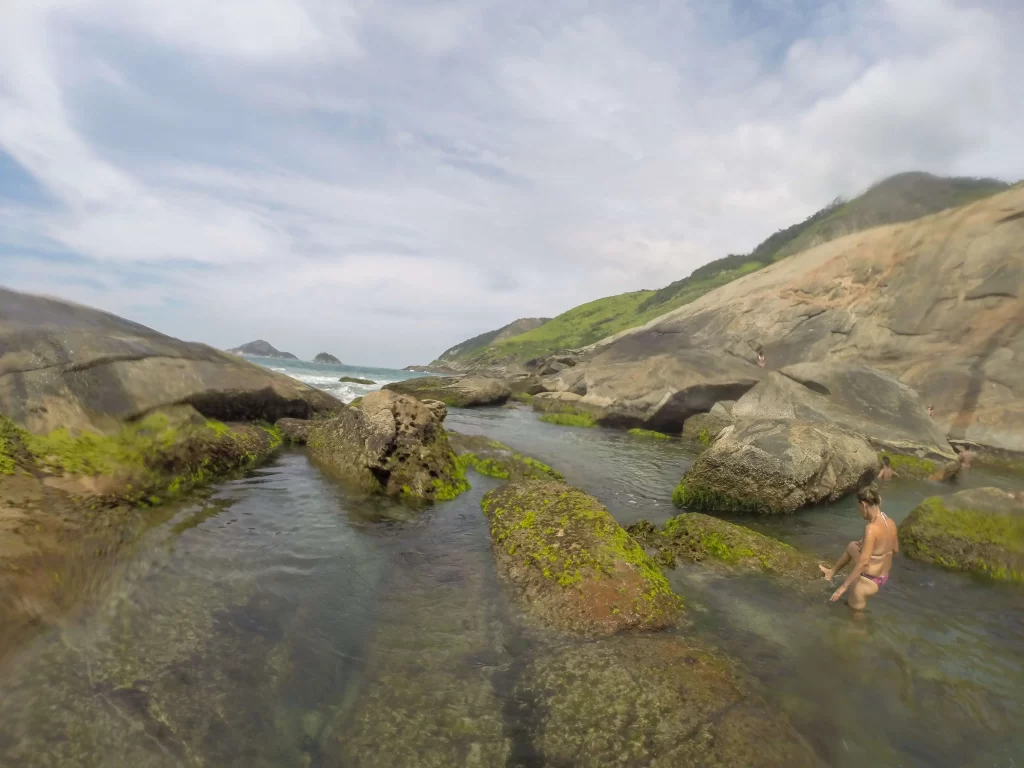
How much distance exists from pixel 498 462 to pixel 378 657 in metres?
9.42

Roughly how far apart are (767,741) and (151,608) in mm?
7074

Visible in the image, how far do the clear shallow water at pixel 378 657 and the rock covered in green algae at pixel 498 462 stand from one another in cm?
476

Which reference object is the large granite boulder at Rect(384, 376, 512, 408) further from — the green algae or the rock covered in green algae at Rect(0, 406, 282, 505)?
the rock covered in green algae at Rect(0, 406, 282, 505)

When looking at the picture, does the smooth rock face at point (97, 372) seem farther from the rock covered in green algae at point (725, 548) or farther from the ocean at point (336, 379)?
the rock covered in green algae at point (725, 548)

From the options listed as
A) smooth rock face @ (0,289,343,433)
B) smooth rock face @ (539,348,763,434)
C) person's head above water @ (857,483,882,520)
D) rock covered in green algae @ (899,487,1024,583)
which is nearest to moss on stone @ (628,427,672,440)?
smooth rock face @ (539,348,763,434)

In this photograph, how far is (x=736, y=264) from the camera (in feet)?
423

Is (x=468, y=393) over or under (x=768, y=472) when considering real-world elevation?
over

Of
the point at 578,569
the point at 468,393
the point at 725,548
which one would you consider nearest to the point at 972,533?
the point at 725,548

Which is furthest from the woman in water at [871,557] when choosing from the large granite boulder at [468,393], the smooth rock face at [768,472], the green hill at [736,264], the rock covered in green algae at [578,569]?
the green hill at [736,264]

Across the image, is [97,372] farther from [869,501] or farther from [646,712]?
[869,501]

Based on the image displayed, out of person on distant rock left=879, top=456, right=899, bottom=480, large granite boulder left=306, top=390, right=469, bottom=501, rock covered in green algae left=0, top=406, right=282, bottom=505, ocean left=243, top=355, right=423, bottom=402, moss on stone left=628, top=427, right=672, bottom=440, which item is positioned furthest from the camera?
ocean left=243, top=355, right=423, bottom=402

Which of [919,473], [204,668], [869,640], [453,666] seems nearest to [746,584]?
[869,640]

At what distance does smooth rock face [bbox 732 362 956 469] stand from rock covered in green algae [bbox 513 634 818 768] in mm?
17087

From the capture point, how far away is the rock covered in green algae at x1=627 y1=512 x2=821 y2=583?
8.87 metres
